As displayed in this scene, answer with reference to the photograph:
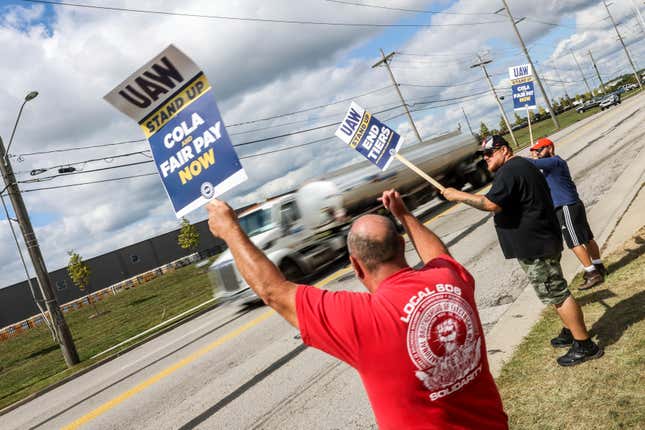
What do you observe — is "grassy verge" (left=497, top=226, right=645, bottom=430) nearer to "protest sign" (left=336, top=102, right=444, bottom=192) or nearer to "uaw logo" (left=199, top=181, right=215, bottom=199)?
"uaw logo" (left=199, top=181, right=215, bottom=199)

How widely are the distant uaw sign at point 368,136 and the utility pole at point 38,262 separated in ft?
32.8

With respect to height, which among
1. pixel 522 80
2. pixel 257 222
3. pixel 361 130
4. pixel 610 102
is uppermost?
pixel 610 102

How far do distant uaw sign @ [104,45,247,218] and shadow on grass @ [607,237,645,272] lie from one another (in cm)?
506

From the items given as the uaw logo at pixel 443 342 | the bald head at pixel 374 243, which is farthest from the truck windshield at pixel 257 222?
the uaw logo at pixel 443 342

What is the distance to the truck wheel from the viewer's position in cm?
1101

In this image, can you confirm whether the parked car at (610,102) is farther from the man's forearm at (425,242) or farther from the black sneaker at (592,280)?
the man's forearm at (425,242)

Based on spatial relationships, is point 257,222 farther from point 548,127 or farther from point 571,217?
point 548,127

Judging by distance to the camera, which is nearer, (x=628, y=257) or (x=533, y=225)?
(x=533, y=225)

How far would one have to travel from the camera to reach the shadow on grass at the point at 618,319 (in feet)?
13.3

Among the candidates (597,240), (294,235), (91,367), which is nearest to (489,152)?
(597,240)

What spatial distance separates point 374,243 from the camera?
184 centimetres

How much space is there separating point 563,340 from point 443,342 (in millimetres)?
3000

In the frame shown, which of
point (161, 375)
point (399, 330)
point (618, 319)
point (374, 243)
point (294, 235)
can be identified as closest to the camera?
point (399, 330)

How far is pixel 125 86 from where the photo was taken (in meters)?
2.50
